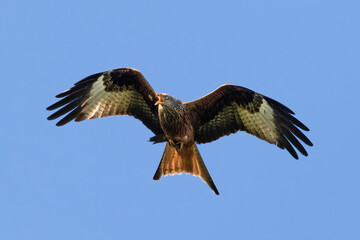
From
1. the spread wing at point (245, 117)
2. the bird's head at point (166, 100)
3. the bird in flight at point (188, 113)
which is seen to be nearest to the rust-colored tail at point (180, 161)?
the bird in flight at point (188, 113)

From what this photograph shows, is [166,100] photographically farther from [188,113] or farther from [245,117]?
[245,117]

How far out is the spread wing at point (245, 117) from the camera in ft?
36.5

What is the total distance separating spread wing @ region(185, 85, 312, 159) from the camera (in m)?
11.1

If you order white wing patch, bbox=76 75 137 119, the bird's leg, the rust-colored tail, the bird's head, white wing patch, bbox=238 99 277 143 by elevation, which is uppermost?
white wing patch, bbox=76 75 137 119

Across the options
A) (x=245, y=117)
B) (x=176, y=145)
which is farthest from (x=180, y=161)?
(x=245, y=117)

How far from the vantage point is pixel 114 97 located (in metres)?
11.3

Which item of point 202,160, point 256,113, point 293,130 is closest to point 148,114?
point 202,160

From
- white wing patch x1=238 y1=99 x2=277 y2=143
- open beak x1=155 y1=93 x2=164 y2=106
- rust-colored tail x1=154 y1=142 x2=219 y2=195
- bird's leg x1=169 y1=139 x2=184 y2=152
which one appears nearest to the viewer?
open beak x1=155 y1=93 x2=164 y2=106

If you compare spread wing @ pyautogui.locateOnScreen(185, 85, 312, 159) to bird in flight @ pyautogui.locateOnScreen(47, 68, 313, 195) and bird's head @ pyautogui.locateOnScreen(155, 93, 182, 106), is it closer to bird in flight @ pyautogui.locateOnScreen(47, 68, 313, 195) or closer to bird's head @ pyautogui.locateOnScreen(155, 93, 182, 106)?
bird in flight @ pyautogui.locateOnScreen(47, 68, 313, 195)

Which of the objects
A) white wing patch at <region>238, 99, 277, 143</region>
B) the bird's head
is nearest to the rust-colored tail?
the bird's head

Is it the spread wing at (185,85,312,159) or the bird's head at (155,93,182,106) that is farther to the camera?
the spread wing at (185,85,312,159)

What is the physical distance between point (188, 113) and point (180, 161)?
1.01 meters

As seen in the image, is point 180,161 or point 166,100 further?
point 180,161

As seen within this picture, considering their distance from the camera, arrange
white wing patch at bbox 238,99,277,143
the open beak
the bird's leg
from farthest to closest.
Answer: white wing patch at bbox 238,99,277,143
the bird's leg
the open beak
